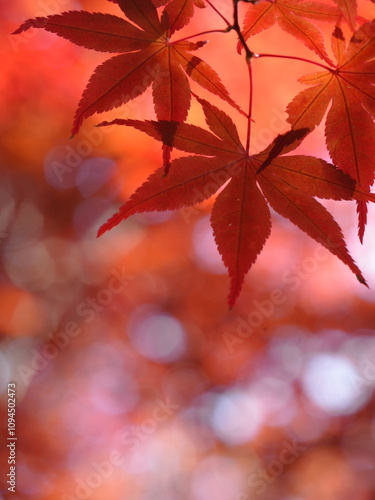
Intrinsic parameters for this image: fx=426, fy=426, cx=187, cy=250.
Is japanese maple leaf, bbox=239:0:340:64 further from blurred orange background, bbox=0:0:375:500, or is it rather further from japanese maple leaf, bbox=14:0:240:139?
blurred orange background, bbox=0:0:375:500

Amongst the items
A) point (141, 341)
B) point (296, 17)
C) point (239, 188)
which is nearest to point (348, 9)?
point (296, 17)

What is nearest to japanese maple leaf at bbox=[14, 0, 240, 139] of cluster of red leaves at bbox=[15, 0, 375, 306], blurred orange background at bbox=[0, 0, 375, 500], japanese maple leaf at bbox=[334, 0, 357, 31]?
cluster of red leaves at bbox=[15, 0, 375, 306]

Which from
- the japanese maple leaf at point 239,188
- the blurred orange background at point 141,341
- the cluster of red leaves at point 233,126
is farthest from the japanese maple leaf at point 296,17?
the blurred orange background at point 141,341

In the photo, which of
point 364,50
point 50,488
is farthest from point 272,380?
point 364,50

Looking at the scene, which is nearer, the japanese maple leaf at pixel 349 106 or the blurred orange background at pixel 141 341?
the japanese maple leaf at pixel 349 106

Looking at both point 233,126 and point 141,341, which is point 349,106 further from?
point 141,341

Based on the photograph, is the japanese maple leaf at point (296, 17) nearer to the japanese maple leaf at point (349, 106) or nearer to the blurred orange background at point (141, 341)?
the japanese maple leaf at point (349, 106)
